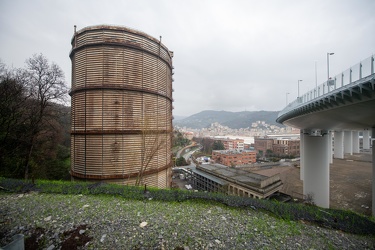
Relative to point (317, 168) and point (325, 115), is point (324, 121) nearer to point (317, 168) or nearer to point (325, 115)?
point (325, 115)

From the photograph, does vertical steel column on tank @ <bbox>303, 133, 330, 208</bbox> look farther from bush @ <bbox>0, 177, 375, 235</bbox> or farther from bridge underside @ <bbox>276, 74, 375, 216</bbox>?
bush @ <bbox>0, 177, 375, 235</bbox>

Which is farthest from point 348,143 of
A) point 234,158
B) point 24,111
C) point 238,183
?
point 24,111

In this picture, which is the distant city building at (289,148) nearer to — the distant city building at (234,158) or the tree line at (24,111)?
the distant city building at (234,158)

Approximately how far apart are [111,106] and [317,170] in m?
21.2

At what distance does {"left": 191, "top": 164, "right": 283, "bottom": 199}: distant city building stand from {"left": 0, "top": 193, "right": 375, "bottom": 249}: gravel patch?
15.8 meters

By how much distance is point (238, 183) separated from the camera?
21219 millimetres

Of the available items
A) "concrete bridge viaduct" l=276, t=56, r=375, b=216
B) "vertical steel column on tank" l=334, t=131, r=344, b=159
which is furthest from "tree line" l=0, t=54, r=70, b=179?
"vertical steel column on tank" l=334, t=131, r=344, b=159

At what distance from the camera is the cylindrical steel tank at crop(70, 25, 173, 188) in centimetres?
1018

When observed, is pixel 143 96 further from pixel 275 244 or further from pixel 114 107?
pixel 275 244

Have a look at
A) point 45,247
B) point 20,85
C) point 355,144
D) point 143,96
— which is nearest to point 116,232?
point 45,247

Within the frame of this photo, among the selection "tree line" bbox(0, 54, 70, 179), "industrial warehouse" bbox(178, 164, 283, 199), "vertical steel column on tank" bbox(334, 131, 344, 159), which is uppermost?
"tree line" bbox(0, 54, 70, 179)

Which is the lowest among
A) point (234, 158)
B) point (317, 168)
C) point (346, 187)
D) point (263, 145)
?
point (234, 158)

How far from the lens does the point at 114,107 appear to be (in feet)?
33.6

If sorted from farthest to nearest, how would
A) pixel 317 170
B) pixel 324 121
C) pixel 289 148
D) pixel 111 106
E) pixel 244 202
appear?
pixel 289 148 < pixel 317 170 < pixel 324 121 < pixel 111 106 < pixel 244 202
